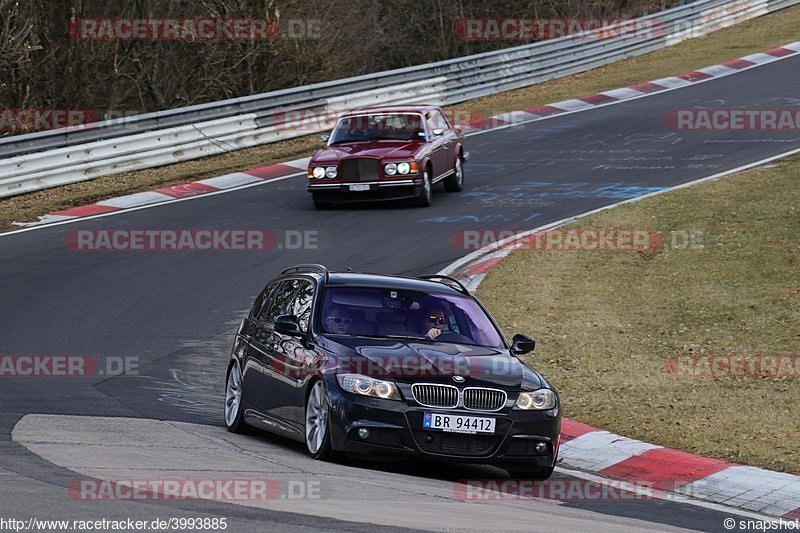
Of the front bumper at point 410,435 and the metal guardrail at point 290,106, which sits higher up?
the metal guardrail at point 290,106

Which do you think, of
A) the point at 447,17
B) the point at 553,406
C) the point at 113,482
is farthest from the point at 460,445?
the point at 447,17

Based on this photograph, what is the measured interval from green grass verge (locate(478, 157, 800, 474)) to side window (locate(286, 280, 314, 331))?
108 inches

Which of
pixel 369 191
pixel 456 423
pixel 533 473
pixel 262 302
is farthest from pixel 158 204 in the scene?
pixel 456 423

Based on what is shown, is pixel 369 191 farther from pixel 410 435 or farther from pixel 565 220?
pixel 410 435

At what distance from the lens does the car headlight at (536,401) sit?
9.41 metres

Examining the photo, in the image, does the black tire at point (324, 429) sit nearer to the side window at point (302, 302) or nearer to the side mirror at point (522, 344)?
the side window at point (302, 302)

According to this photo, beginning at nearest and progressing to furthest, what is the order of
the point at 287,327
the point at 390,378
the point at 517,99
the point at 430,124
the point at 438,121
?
the point at 390,378 < the point at 287,327 < the point at 430,124 < the point at 438,121 < the point at 517,99

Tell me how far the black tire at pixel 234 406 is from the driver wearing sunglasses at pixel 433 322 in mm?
1689

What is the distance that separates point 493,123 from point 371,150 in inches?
347

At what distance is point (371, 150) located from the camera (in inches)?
868

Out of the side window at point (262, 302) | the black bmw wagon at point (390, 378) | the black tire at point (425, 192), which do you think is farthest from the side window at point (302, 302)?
the black tire at point (425, 192)

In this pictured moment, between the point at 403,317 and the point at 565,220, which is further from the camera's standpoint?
the point at 565,220

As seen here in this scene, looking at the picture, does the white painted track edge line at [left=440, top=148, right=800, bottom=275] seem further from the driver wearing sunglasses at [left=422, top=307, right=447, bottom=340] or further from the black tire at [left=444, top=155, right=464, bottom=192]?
the driver wearing sunglasses at [left=422, top=307, right=447, bottom=340]

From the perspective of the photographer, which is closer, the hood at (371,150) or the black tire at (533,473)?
the black tire at (533,473)
